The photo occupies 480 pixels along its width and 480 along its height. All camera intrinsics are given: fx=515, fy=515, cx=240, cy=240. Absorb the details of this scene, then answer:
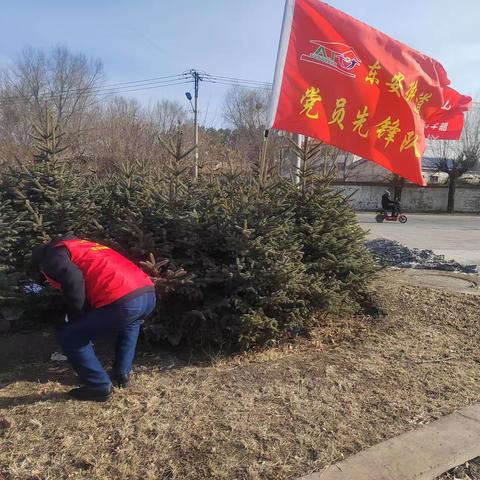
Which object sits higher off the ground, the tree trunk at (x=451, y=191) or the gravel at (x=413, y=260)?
the tree trunk at (x=451, y=191)

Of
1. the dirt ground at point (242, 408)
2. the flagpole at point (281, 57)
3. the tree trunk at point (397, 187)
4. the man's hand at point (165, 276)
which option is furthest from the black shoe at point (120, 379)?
the tree trunk at point (397, 187)

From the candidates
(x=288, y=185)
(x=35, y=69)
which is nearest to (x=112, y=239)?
(x=288, y=185)

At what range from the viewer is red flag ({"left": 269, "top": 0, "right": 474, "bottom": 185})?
16.4 feet

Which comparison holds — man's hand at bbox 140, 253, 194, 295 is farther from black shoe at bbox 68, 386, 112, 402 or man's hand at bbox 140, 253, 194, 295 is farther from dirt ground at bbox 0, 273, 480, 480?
black shoe at bbox 68, 386, 112, 402

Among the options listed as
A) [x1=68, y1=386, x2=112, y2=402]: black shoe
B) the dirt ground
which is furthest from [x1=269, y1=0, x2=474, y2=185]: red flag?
[x1=68, y1=386, x2=112, y2=402]: black shoe

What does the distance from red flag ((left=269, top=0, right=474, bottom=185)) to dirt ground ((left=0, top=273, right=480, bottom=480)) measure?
1.96 meters

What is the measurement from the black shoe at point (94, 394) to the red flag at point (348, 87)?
2841 millimetres

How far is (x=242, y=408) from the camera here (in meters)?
3.57

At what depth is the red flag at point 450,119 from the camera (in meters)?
6.78

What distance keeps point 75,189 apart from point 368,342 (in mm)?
3422

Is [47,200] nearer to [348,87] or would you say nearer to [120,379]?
[120,379]

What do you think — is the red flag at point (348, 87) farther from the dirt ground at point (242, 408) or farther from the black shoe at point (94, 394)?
the black shoe at point (94, 394)

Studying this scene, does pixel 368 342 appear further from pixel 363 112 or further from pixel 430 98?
pixel 430 98

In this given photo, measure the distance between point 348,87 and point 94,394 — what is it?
3722mm
